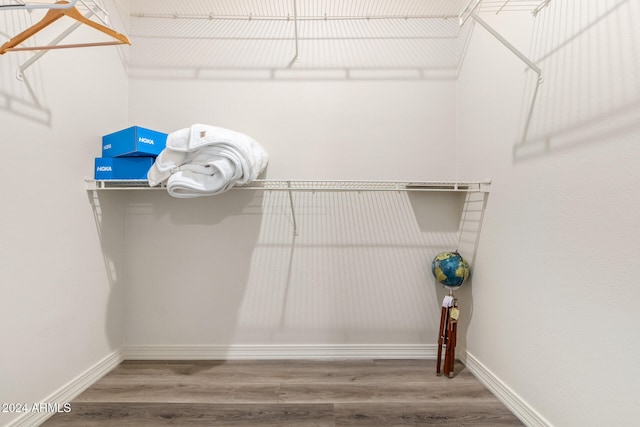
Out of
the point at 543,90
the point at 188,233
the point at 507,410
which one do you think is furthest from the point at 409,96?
the point at 507,410

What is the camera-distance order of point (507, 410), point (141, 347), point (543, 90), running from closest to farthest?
point (543, 90) → point (507, 410) → point (141, 347)

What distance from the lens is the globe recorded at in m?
1.76

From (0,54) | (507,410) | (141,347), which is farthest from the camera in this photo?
(141,347)

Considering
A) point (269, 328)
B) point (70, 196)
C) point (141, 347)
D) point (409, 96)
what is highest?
point (409, 96)

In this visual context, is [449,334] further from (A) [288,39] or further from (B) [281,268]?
(A) [288,39]

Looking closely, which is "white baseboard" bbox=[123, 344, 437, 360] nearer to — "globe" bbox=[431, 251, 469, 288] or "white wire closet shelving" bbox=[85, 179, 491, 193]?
"globe" bbox=[431, 251, 469, 288]

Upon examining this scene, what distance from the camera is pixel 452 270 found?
5.78 feet

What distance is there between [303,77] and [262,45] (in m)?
0.32

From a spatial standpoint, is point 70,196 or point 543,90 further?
point 70,196

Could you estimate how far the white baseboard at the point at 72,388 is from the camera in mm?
1320

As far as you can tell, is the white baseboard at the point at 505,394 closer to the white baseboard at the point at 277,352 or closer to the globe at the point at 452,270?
the white baseboard at the point at 277,352

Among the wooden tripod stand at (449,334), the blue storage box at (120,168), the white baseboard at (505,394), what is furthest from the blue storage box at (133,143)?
the white baseboard at (505,394)

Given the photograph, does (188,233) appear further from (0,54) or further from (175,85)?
(0,54)

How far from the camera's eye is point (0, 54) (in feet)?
3.91
